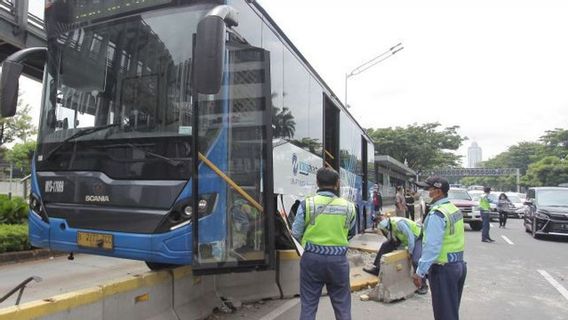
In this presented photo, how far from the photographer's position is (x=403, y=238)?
8.02 metres

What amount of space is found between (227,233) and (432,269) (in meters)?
2.05

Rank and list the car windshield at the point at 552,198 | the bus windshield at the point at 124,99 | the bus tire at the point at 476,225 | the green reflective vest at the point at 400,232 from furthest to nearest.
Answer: the bus tire at the point at 476,225
the car windshield at the point at 552,198
the green reflective vest at the point at 400,232
the bus windshield at the point at 124,99

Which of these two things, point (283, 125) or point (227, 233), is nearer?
point (227, 233)

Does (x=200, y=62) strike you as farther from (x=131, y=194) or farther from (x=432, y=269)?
(x=432, y=269)

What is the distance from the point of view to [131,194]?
197 inches

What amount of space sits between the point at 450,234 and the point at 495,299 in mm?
3644

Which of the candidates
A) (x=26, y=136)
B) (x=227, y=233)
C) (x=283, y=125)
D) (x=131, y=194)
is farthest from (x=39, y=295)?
(x=26, y=136)

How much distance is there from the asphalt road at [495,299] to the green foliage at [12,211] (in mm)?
7072

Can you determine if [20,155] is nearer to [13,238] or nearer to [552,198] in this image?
[13,238]

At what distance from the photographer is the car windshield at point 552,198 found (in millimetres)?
A: 16597

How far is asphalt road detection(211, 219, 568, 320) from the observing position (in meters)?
6.42

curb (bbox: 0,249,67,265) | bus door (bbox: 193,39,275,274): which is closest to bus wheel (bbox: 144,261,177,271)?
bus door (bbox: 193,39,275,274)

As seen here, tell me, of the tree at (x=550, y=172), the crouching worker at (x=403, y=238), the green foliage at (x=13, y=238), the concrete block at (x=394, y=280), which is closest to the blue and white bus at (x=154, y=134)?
the concrete block at (x=394, y=280)

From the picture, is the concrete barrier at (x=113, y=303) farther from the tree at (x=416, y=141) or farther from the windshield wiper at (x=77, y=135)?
the tree at (x=416, y=141)
